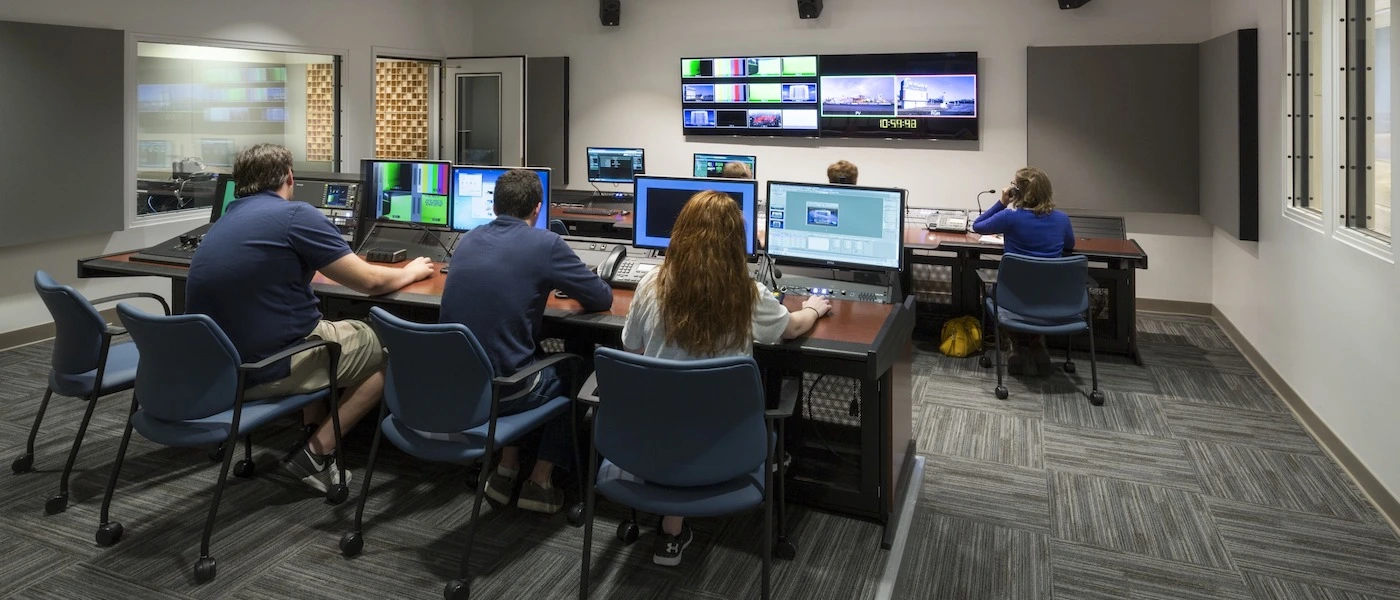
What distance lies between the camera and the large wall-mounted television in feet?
21.3

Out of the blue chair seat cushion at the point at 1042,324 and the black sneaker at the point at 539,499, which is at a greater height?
the blue chair seat cushion at the point at 1042,324

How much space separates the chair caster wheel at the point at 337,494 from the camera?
9.69ft

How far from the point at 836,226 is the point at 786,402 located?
4.22 feet

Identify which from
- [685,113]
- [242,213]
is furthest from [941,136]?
[242,213]

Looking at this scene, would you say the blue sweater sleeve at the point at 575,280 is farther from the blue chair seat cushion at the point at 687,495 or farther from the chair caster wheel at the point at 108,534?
the chair caster wheel at the point at 108,534

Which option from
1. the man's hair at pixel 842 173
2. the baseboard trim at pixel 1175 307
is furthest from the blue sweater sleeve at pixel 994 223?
the baseboard trim at pixel 1175 307

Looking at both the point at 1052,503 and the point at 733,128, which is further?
→ the point at 733,128

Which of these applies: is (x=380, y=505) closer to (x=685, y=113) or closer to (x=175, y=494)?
(x=175, y=494)

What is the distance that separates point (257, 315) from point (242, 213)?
1.11 feet

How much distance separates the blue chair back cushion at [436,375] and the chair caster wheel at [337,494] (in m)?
0.65

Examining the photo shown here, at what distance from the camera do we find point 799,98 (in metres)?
7.02

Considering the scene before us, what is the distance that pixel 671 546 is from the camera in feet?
8.43

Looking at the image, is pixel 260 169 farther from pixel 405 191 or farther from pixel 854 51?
pixel 854 51

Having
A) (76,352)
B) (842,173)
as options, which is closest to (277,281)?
(76,352)
